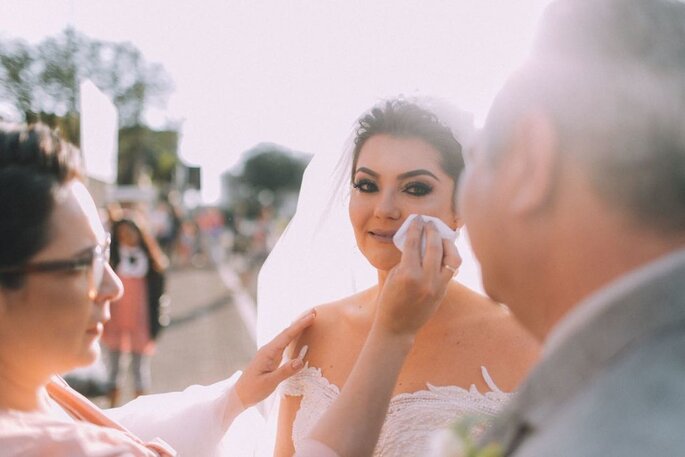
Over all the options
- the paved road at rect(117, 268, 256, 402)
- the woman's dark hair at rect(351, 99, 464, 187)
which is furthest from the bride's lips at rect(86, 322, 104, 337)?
the paved road at rect(117, 268, 256, 402)

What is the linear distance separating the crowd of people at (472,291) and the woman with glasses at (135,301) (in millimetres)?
4172

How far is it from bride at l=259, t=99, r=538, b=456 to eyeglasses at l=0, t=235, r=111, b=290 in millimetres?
923

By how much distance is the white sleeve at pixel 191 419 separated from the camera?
1995mm

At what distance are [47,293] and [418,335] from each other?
1.18m

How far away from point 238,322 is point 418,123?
9287 millimetres

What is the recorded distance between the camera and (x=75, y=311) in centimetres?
137

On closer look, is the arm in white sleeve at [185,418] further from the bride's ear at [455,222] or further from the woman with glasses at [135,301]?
the woman with glasses at [135,301]

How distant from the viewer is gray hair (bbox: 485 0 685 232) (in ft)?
2.29

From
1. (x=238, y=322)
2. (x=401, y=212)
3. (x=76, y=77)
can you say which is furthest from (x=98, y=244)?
(x=238, y=322)

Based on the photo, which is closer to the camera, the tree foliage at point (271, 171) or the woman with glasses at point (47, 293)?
the woman with glasses at point (47, 293)

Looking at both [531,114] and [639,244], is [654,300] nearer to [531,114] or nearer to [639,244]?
[639,244]

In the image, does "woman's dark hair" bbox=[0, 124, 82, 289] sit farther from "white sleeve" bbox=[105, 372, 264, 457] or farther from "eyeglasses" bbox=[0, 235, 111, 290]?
"white sleeve" bbox=[105, 372, 264, 457]

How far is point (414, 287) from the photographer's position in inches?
58.4

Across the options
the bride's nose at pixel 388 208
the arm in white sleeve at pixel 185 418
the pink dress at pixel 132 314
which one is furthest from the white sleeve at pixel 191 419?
the pink dress at pixel 132 314
